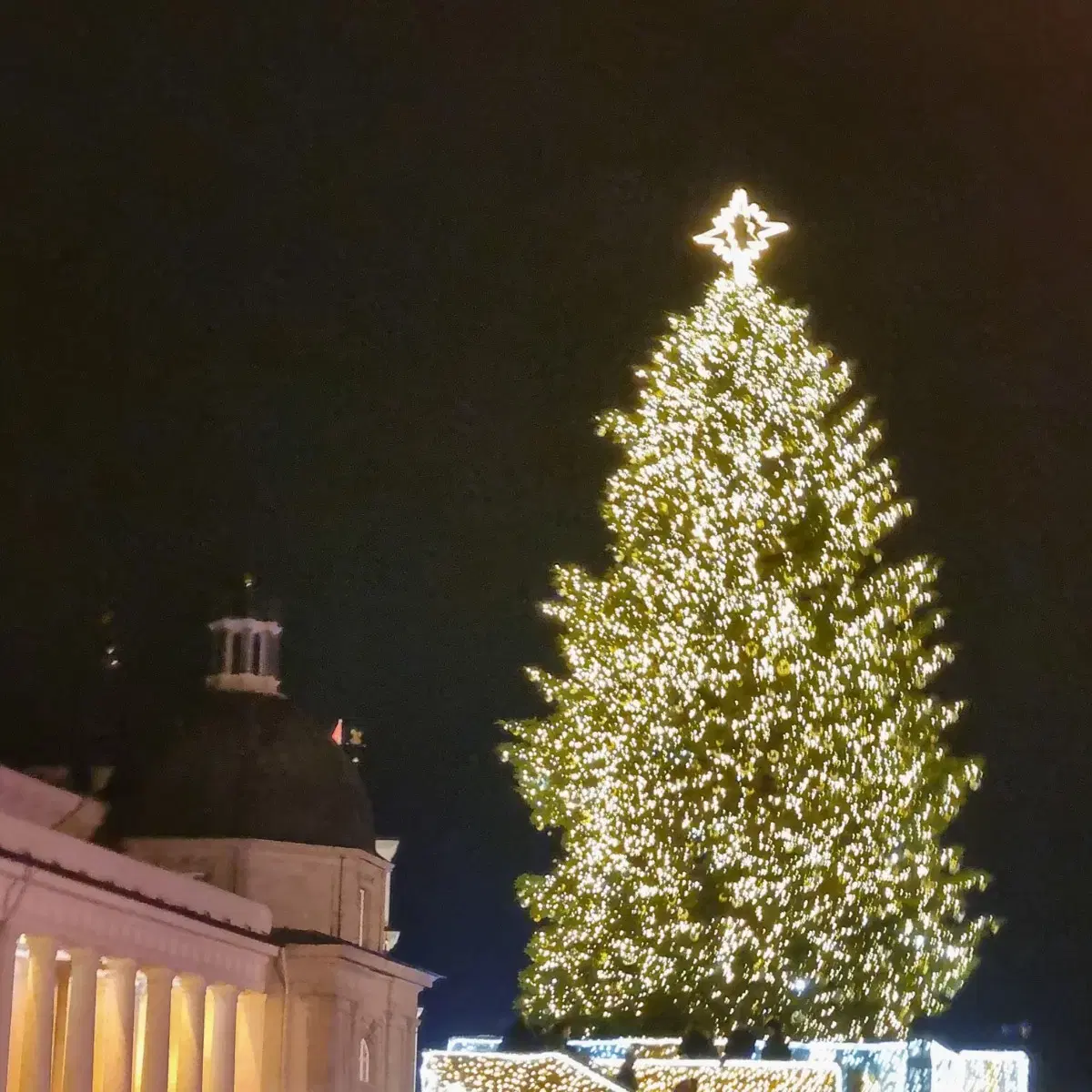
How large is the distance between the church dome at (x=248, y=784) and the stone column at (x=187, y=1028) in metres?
17.5

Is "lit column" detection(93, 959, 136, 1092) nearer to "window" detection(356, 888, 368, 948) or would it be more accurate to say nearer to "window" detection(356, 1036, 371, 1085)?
"window" detection(356, 1036, 371, 1085)

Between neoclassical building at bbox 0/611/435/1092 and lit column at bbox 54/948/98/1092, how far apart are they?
33mm

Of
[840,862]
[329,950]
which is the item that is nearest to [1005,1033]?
[329,950]

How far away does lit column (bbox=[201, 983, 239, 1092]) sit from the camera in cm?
3812

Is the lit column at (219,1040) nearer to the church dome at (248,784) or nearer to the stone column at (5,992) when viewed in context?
the stone column at (5,992)

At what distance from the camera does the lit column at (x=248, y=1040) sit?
143 feet

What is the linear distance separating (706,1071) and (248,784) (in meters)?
41.3

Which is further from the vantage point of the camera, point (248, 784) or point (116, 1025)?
point (248, 784)

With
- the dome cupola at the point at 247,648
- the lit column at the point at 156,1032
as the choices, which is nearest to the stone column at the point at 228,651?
the dome cupola at the point at 247,648

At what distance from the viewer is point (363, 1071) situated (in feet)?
167

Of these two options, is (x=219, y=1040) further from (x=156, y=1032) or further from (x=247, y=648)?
(x=247, y=648)

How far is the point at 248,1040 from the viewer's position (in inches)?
1732

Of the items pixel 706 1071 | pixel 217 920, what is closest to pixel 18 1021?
pixel 217 920

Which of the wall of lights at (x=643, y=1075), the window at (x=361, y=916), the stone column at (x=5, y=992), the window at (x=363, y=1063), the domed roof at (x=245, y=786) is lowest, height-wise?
the window at (x=363, y=1063)
